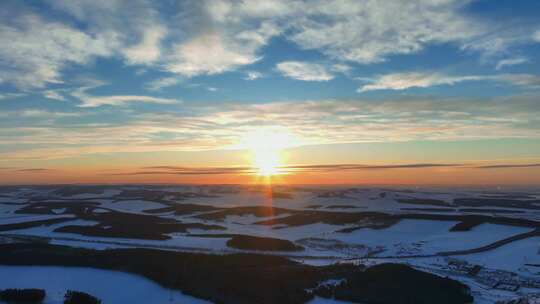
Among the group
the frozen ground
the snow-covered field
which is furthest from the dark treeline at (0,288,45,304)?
the snow-covered field

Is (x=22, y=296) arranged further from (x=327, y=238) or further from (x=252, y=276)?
(x=327, y=238)

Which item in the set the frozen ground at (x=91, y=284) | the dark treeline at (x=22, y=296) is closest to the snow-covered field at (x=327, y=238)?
the frozen ground at (x=91, y=284)

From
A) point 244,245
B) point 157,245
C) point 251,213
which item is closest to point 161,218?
point 251,213

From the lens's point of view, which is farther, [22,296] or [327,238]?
[327,238]

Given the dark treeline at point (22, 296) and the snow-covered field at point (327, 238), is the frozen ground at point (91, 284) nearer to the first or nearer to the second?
the snow-covered field at point (327, 238)

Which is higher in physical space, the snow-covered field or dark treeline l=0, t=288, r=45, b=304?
dark treeline l=0, t=288, r=45, b=304

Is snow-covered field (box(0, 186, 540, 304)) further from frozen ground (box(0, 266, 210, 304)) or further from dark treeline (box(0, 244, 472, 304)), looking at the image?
dark treeline (box(0, 244, 472, 304))

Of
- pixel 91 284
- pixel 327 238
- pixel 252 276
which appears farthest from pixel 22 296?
pixel 327 238

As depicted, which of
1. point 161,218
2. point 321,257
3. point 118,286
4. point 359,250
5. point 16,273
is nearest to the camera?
point 118,286

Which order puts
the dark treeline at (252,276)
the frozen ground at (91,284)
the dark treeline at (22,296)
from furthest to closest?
the frozen ground at (91,284) < the dark treeline at (252,276) < the dark treeline at (22,296)

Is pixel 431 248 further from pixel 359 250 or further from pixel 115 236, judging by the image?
pixel 115 236

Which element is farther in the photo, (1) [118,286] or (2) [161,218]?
(2) [161,218]
